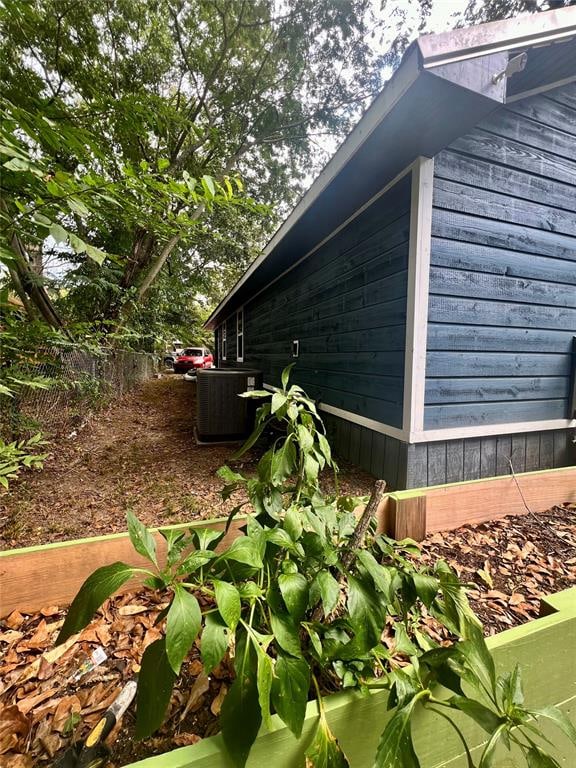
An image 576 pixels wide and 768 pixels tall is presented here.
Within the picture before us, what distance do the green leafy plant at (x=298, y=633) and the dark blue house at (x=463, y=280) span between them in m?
1.80

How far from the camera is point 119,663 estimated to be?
3.24ft

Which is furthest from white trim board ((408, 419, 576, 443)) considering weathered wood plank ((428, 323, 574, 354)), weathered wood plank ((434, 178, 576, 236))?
weathered wood plank ((434, 178, 576, 236))

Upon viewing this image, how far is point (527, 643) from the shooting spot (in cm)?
85

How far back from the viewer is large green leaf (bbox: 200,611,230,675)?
53 centimetres

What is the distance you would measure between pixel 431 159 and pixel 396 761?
3035mm

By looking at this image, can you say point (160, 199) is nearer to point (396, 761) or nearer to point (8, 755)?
point (8, 755)

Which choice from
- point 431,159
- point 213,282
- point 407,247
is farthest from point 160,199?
point 213,282

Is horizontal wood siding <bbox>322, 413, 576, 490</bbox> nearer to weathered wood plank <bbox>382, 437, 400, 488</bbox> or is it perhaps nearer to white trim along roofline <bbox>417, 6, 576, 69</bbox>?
weathered wood plank <bbox>382, 437, 400, 488</bbox>

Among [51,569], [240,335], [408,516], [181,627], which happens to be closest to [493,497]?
[408,516]

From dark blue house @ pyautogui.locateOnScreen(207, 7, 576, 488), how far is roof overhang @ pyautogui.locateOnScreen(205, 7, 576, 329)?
0.02 m

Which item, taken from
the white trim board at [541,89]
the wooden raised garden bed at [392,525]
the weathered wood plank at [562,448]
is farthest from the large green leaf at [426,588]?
the white trim board at [541,89]

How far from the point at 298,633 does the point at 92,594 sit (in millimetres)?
415

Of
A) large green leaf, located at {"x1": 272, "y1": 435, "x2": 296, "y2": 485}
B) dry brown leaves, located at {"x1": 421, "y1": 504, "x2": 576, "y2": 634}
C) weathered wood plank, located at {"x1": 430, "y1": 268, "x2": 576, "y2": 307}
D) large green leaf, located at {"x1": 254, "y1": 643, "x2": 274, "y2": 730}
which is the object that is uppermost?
weathered wood plank, located at {"x1": 430, "y1": 268, "x2": 576, "y2": 307}

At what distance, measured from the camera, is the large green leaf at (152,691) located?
55 centimetres
